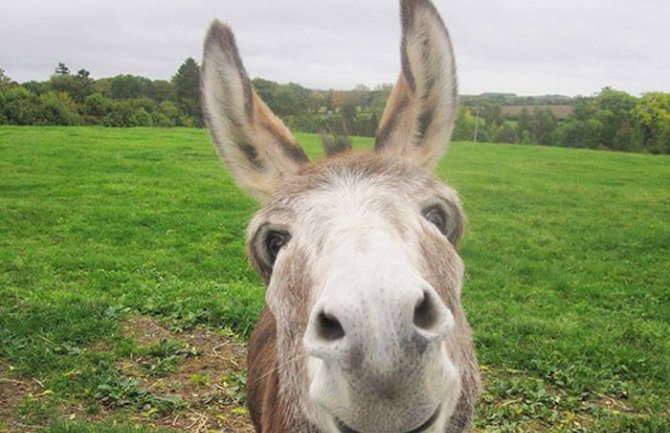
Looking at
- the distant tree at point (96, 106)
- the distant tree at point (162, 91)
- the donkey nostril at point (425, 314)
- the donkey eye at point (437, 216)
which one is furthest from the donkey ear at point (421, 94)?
the distant tree at point (96, 106)

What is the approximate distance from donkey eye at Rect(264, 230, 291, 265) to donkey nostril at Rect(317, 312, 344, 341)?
2.93ft

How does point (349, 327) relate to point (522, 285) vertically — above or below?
above

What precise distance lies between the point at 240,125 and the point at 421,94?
1.09 metres

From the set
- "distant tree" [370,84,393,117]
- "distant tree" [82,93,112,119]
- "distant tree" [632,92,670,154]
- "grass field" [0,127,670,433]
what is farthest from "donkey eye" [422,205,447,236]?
"distant tree" [632,92,670,154]

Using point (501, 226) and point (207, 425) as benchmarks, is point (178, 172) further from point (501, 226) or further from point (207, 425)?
point (207, 425)

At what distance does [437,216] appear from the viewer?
2.78 meters

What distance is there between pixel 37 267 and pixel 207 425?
6870mm

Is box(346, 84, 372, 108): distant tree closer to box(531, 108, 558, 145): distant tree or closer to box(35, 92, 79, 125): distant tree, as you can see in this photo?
box(35, 92, 79, 125): distant tree

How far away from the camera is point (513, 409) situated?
6.16 meters

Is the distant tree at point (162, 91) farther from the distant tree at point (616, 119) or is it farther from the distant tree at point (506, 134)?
the distant tree at point (616, 119)

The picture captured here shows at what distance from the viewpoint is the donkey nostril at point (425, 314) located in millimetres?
1854

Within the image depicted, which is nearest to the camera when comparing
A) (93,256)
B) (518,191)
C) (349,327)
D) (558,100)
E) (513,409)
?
(349,327)

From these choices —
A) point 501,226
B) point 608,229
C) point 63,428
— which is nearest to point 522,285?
point 501,226

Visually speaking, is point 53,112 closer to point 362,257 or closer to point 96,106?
point 96,106
